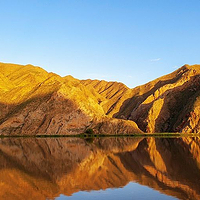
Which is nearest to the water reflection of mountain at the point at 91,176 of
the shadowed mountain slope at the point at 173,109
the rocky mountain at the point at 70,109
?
the rocky mountain at the point at 70,109

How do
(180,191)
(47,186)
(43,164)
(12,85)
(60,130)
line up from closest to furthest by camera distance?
(180,191) → (47,186) → (43,164) → (60,130) → (12,85)

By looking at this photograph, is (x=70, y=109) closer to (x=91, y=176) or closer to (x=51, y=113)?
(x=51, y=113)

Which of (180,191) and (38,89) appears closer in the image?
(180,191)

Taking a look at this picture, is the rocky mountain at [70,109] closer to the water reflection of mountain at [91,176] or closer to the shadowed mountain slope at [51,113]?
the shadowed mountain slope at [51,113]

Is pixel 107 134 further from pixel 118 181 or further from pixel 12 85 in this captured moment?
pixel 118 181

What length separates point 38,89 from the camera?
12175 cm

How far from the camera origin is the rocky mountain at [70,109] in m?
107

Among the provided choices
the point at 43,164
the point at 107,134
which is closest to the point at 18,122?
the point at 107,134

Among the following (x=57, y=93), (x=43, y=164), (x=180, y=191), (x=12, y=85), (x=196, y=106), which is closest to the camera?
(x=180, y=191)

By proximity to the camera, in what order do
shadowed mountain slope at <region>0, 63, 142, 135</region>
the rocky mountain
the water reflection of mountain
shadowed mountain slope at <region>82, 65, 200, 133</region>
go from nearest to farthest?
the water reflection of mountain, shadowed mountain slope at <region>0, 63, 142, 135</region>, the rocky mountain, shadowed mountain slope at <region>82, 65, 200, 133</region>

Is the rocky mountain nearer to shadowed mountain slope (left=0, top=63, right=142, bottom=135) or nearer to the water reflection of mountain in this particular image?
shadowed mountain slope (left=0, top=63, right=142, bottom=135)

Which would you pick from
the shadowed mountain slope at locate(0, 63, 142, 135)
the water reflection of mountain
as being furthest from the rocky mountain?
the water reflection of mountain

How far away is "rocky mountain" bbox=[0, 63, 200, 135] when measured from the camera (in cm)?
10712

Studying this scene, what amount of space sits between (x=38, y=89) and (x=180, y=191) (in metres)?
107
